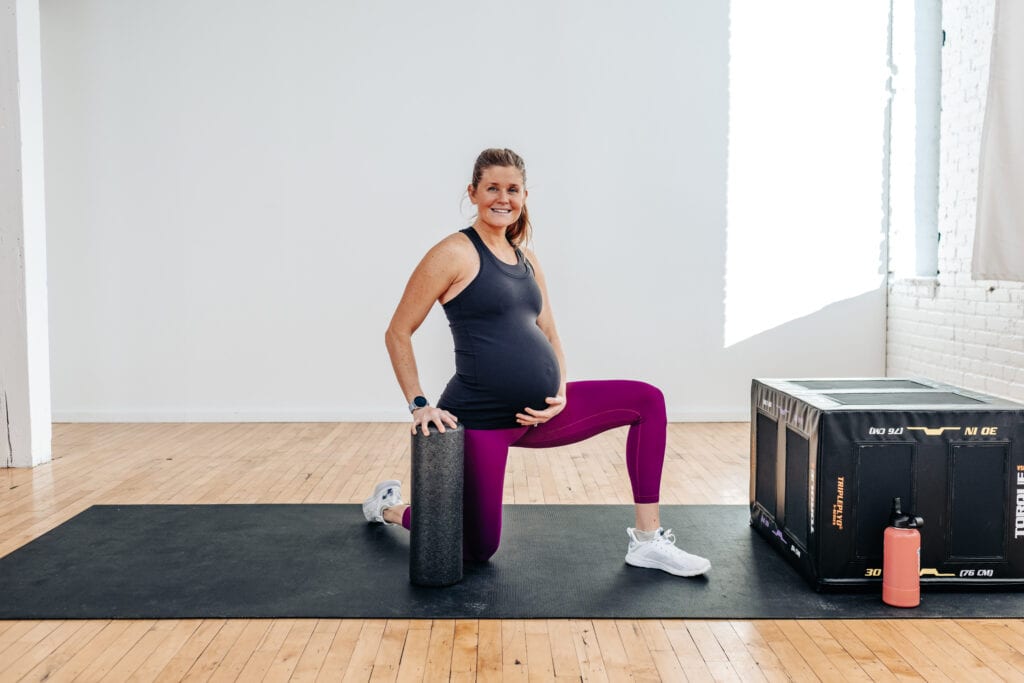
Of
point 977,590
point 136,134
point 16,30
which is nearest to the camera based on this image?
point 977,590

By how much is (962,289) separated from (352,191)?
3252 millimetres

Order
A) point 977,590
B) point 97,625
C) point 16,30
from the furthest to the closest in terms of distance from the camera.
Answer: point 16,30
point 977,590
point 97,625

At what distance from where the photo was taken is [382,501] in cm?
320

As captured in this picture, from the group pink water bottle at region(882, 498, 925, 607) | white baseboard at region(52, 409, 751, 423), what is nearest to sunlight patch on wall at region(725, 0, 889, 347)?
white baseboard at region(52, 409, 751, 423)

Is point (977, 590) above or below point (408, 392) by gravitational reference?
below

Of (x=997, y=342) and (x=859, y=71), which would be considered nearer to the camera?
(x=997, y=342)

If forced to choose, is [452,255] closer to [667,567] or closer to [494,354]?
A: [494,354]

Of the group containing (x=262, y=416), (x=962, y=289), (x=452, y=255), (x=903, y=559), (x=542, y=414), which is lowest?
(x=262, y=416)

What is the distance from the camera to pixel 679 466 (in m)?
4.32

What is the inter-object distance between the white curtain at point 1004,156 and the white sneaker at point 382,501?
257 centimetres

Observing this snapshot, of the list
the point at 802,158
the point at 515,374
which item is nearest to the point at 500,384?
the point at 515,374

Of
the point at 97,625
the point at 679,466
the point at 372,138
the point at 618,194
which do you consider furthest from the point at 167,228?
the point at 97,625

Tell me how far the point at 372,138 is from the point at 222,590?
3.52 metres

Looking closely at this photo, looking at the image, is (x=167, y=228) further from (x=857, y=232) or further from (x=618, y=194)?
(x=857, y=232)
